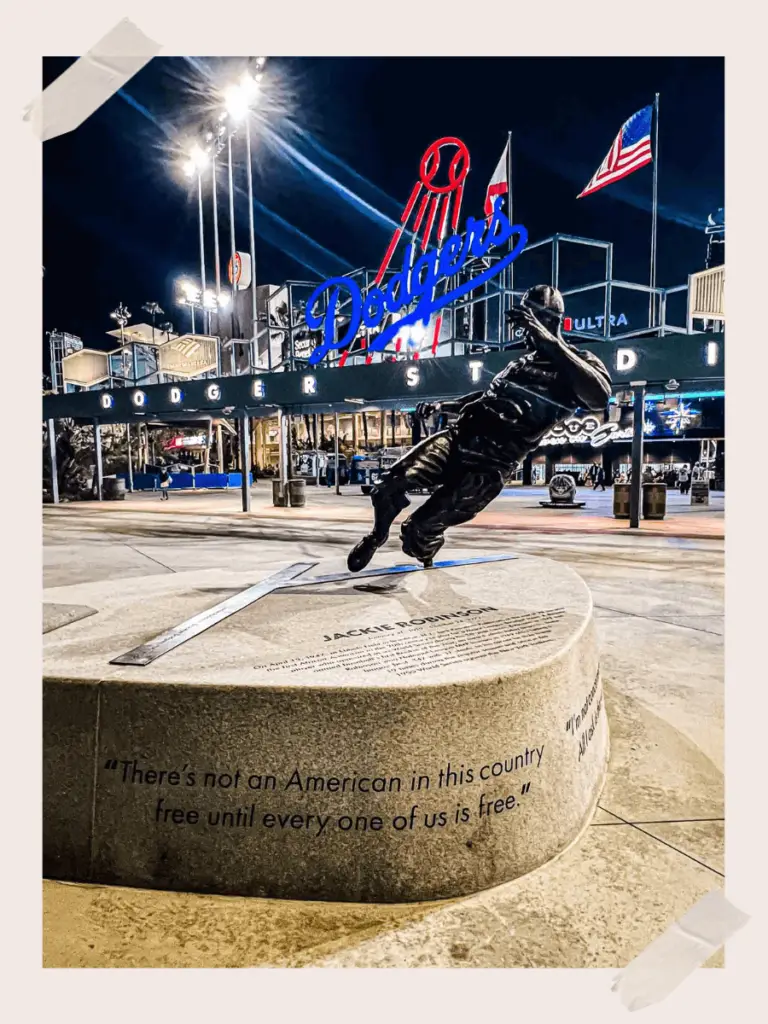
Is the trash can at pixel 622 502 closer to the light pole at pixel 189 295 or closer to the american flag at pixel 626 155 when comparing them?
the american flag at pixel 626 155

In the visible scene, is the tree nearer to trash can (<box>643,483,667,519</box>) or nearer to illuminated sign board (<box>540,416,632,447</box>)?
trash can (<box>643,483,667,519</box>)

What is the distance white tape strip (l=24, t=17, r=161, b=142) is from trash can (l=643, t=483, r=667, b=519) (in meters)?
12.2

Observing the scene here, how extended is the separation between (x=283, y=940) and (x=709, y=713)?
102 inches

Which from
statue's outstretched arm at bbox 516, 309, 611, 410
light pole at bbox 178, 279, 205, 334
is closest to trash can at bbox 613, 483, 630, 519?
statue's outstretched arm at bbox 516, 309, 611, 410

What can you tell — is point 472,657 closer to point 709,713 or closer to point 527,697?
point 527,697

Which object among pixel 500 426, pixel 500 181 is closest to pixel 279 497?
pixel 500 181

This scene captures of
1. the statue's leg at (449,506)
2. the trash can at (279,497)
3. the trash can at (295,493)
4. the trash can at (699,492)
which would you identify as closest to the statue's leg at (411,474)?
the statue's leg at (449,506)

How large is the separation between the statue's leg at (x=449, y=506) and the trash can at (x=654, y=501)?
9820 mm

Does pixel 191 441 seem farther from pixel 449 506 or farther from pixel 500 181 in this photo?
pixel 449 506

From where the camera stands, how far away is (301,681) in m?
1.91

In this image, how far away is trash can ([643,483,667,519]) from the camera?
12227mm

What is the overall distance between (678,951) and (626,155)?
40.0 ft

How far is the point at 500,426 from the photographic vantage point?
341 cm

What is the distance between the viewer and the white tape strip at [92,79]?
1.68 meters
